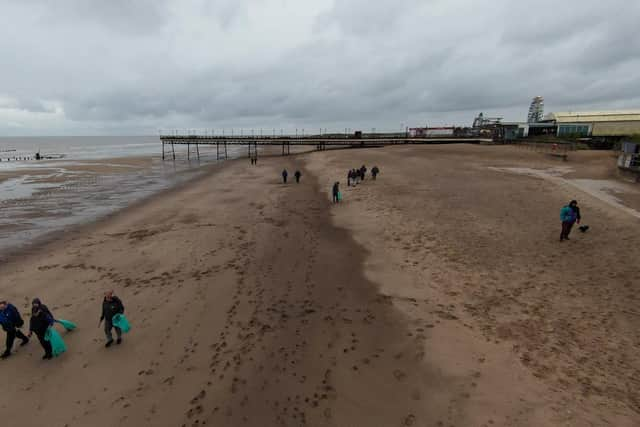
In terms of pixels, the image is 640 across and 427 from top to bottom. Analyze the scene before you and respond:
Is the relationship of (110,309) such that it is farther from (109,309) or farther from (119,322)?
(119,322)

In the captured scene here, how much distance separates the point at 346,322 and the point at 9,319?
7.62 metres

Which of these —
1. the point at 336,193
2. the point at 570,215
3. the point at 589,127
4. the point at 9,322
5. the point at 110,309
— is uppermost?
the point at 589,127

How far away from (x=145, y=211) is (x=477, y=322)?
65.8 ft

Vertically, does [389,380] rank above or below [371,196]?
below

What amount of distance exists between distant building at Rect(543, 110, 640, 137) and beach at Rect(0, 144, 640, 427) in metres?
50.6

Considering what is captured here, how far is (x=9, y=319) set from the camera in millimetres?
6910

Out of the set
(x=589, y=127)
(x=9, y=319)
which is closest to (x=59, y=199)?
(x=9, y=319)

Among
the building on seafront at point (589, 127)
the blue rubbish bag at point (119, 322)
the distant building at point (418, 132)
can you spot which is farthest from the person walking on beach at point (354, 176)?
the distant building at point (418, 132)

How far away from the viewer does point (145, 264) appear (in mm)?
11945

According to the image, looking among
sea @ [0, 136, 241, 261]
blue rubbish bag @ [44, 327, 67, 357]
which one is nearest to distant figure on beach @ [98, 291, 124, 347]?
blue rubbish bag @ [44, 327, 67, 357]

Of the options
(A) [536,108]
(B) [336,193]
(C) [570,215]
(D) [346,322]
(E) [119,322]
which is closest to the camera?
(E) [119,322]

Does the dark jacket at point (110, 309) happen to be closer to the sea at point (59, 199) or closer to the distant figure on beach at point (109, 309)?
the distant figure on beach at point (109, 309)

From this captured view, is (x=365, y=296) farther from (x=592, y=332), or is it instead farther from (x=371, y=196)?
(x=371, y=196)

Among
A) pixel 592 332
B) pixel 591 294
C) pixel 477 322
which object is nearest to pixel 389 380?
pixel 477 322
